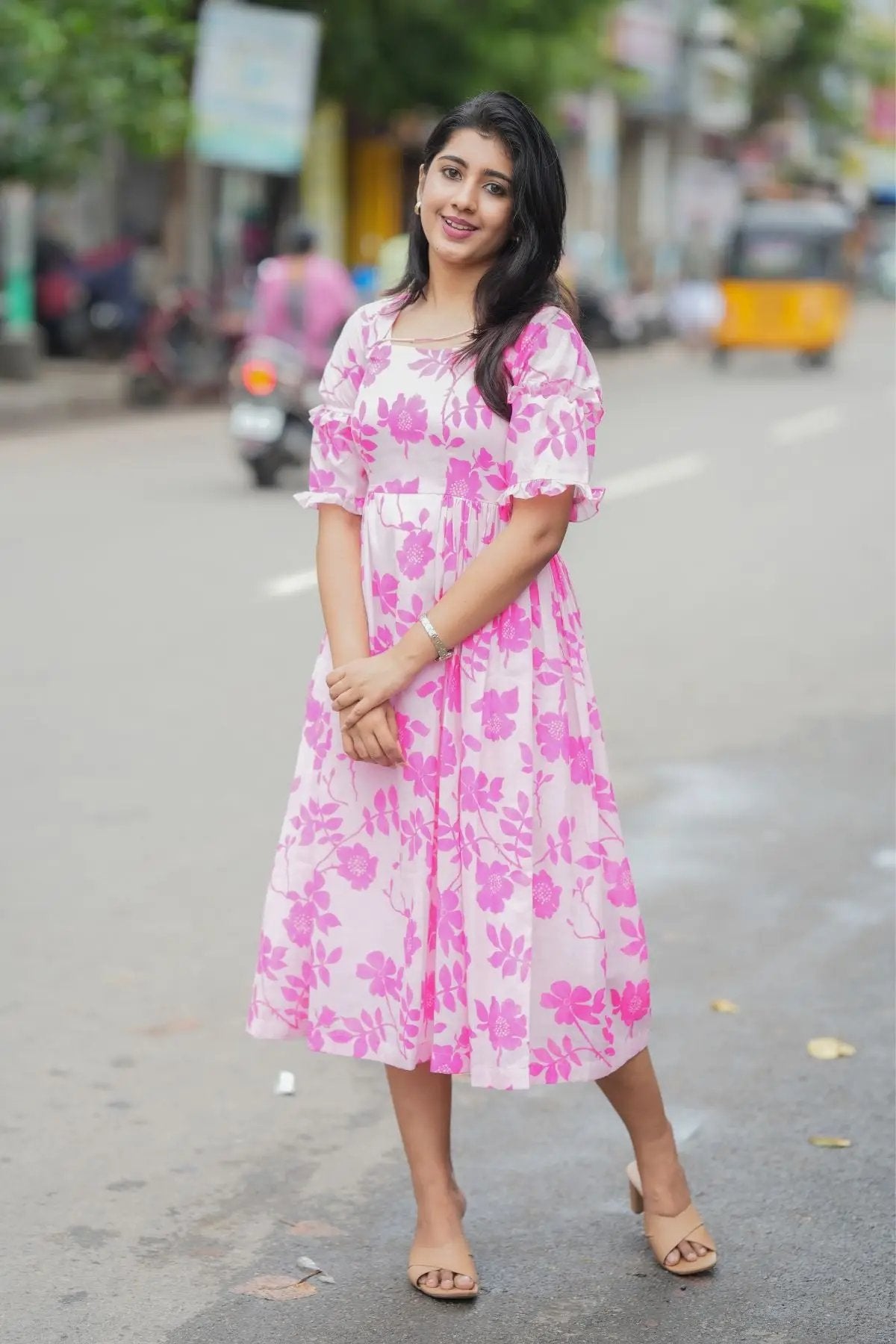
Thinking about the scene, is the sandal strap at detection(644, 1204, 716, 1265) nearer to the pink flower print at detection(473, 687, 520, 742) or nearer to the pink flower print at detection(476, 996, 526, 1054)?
the pink flower print at detection(476, 996, 526, 1054)

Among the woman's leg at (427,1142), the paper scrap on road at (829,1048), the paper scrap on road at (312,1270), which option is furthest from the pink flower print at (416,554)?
the paper scrap on road at (829,1048)

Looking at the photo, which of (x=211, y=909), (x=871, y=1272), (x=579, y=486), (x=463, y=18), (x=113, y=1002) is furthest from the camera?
(x=463, y=18)

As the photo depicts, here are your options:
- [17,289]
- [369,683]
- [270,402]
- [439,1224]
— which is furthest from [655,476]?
[369,683]

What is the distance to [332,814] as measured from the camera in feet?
10.7

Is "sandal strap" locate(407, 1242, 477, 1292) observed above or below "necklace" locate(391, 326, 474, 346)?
below

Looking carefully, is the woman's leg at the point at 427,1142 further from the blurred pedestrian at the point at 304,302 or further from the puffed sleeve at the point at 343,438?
the blurred pedestrian at the point at 304,302

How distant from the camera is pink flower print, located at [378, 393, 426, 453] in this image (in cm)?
316

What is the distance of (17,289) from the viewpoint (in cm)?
2212

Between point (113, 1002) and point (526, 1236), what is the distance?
137 centimetres

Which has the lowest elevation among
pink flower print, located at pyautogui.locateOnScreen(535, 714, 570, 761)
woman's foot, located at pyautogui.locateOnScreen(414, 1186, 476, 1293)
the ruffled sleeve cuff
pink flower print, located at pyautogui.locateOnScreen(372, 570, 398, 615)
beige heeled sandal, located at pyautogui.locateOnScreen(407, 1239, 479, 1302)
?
beige heeled sandal, located at pyautogui.locateOnScreen(407, 1239, 479, 1302)

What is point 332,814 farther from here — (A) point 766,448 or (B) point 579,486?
(A) point 766,448

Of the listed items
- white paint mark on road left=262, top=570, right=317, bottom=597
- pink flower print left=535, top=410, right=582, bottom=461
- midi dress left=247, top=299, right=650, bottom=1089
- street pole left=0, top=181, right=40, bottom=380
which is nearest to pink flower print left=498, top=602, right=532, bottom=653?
midi dress left=247, top=299, right=650, bottom=1089

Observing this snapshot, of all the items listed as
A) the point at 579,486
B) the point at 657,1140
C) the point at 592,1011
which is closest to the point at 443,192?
the point at 579,486

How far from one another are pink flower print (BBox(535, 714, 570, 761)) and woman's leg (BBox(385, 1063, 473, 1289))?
1.65 feet
